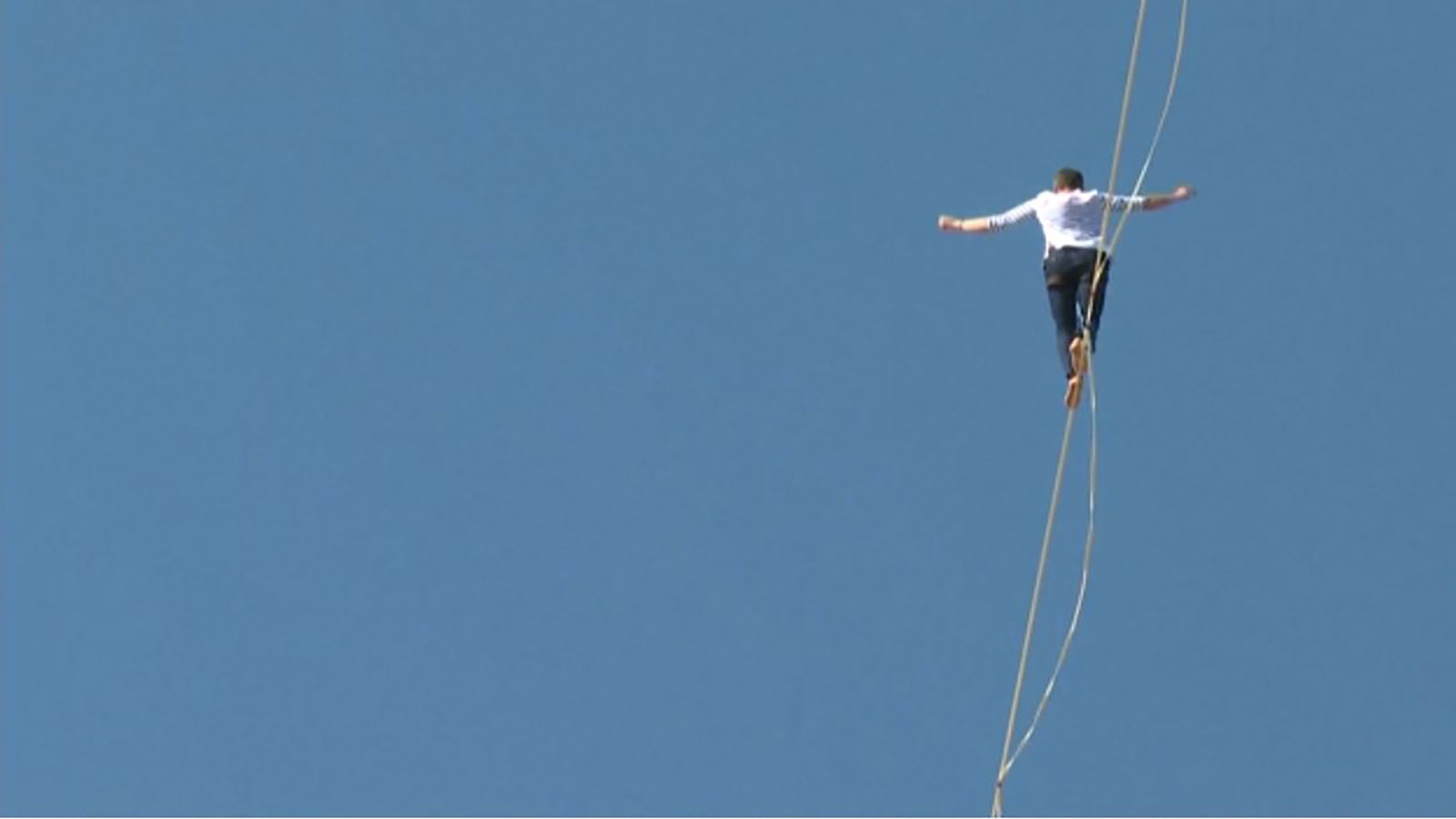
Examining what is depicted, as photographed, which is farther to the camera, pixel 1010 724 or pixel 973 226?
pixel 973 226

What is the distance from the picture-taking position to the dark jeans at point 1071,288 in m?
21.2

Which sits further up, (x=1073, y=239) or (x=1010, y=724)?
(x=1073, y=239)

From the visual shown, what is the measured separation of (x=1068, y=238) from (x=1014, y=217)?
39 cm

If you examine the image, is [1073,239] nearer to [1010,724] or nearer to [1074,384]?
[1074,384]

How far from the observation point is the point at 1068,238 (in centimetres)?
2130

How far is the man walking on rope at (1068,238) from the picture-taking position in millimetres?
21188

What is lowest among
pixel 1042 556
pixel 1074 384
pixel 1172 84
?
pixel 1042 556

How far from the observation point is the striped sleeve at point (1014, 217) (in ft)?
70.1

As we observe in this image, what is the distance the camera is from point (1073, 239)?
21281mm

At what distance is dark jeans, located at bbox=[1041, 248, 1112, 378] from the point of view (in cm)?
2119

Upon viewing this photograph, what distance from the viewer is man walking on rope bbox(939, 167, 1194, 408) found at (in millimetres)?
21188

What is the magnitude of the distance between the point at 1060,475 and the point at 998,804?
6.23 feet

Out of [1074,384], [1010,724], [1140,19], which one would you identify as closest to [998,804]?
[1010,724]

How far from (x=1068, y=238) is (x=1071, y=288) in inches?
12.6
